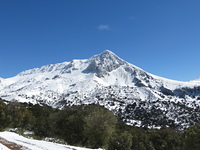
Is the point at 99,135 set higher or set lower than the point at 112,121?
lower

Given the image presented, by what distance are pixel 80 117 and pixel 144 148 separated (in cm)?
2729

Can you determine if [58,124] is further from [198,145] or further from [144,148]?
[198,145]

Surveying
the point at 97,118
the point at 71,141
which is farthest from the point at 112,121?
the point at 71,141

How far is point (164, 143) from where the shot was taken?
248 feet

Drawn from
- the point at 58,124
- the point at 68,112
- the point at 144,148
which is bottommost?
the point at 144,148

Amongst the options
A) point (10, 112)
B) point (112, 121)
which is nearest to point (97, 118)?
point (112, 121)

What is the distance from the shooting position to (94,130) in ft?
168

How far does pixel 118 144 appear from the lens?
153 ft

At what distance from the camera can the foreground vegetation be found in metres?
47.4

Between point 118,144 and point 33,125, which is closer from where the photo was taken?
point 118,144

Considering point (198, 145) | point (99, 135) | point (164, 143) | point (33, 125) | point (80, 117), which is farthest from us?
point (33, 125)

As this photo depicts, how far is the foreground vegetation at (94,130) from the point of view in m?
47.4

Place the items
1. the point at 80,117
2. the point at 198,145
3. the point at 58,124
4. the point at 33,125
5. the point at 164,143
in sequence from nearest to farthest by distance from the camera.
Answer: the point at 198,145 → the point at 80,117 → the point at 58,124 → the point at 164,143 → the point at 33,125

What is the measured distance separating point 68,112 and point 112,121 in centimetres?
2203
